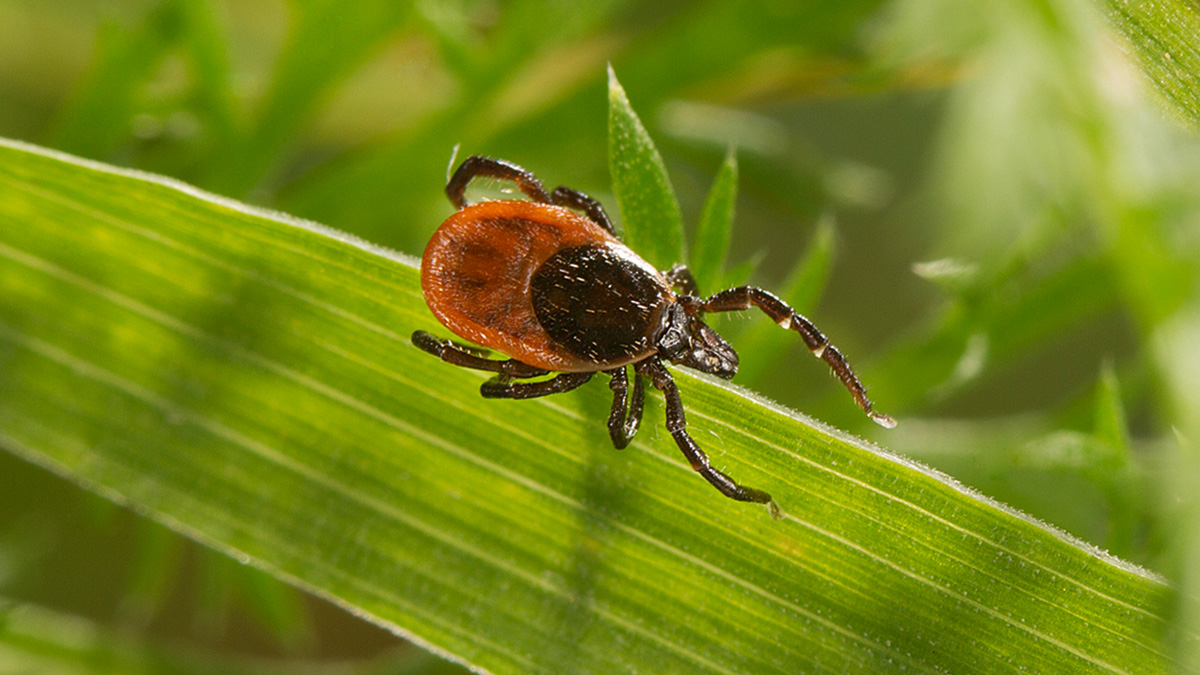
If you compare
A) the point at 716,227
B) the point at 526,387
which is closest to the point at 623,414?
the point at 526,387

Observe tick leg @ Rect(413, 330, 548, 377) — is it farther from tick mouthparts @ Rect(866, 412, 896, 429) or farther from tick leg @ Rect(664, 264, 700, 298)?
tick mouthparts @ Rect(866, 412, 896, 429)

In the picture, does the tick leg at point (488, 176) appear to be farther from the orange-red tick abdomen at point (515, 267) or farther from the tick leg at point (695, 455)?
the tick leg at point (695, 455)

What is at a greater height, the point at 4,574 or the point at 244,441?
the point at 244,441

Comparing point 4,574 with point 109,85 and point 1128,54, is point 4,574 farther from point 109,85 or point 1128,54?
point 1128,54

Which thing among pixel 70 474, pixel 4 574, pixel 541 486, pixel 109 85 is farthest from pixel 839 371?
pixel 4 574

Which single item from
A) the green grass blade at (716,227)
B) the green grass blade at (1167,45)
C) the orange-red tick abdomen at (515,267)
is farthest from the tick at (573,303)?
the green grass blade at (1167,45)

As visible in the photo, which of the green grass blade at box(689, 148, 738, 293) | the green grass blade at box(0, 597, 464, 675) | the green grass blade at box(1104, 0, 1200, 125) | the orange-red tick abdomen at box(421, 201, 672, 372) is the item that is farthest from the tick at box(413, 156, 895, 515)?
the green grass blade at box(0, 597, 464, 675)

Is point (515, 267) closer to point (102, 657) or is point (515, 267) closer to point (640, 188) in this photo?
point (640, 188)
